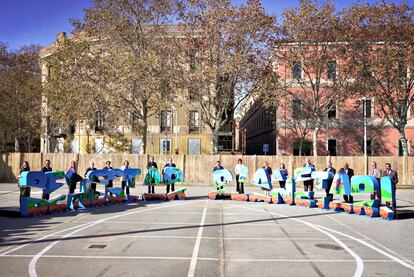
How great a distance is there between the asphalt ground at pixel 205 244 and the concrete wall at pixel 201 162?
16.9 meters

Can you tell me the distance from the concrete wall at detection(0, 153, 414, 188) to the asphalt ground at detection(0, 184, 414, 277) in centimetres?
1686

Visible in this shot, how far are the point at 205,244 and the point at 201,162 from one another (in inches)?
952

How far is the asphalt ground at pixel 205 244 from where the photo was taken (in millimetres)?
8641

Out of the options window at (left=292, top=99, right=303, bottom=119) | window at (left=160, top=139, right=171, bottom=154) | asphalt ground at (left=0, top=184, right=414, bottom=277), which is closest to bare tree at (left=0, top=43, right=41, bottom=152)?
window at (left=160, top=139, right=171, bottom=154)

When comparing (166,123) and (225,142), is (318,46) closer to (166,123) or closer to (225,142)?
(166,123)

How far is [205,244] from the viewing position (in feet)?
35.8

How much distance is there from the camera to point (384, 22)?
112 ft

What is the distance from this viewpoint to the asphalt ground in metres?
8.64

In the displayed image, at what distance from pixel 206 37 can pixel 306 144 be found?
18.8 metres

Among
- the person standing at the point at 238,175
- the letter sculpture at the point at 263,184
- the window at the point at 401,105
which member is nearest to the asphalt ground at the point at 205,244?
the letter sculpture at the point at 263,184

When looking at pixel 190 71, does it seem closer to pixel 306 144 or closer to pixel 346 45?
pixel 346 45

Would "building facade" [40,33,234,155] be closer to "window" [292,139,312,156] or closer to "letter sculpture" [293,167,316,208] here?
"window" [292,139,312,156]

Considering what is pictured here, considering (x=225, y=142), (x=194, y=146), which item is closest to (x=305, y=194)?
(x=194, y=146)

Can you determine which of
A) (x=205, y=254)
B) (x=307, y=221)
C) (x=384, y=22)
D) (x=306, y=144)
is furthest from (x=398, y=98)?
Result: (x=205, y=254)
